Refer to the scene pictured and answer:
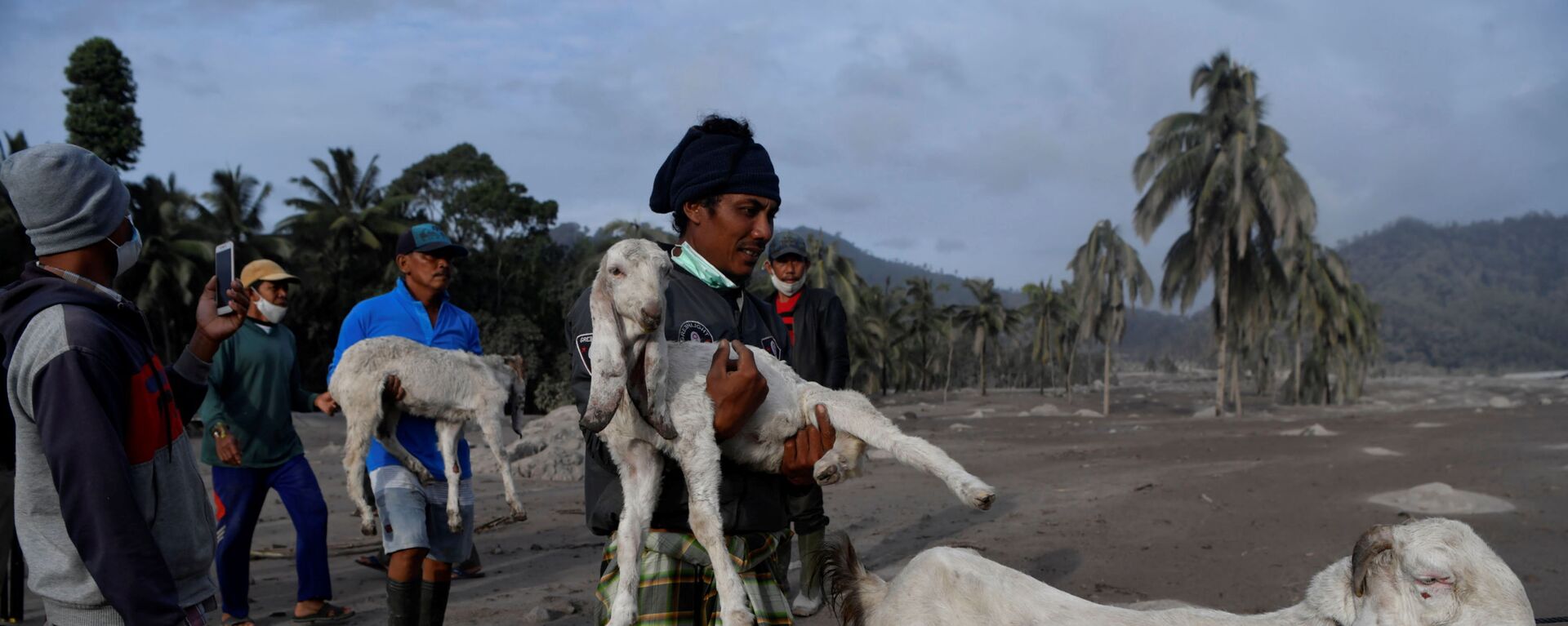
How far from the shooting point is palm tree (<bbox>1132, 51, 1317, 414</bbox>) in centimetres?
2652

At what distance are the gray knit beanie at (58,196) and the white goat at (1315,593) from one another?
7.59 ft

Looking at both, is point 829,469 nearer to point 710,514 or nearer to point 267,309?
point 710,514

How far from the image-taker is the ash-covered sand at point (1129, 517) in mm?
6402

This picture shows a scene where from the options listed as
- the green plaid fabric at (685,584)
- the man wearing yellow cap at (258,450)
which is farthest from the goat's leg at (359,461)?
the green plaid fabric at (685,584)

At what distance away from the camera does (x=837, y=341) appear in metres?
5.55

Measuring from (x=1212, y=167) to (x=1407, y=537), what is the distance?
91.1ft

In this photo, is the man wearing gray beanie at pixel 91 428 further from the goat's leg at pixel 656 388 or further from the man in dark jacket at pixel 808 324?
the man in dark jacket at pixel 808 324

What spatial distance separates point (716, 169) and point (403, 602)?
3067 mm

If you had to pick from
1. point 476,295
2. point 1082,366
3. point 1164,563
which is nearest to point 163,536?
point 1164,563

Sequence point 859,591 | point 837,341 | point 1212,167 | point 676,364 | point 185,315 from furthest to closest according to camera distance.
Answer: point 185,315
point 1212,167
point 837,341
point 859,591
point 676,364

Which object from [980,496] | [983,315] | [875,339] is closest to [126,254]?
[980,496]

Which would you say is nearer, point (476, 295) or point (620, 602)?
point (620, 602)

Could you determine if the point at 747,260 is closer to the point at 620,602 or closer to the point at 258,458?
the point at 620,602

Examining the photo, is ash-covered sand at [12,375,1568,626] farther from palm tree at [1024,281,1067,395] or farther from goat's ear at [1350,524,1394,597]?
palm tree at [1024,281,1067,395]
